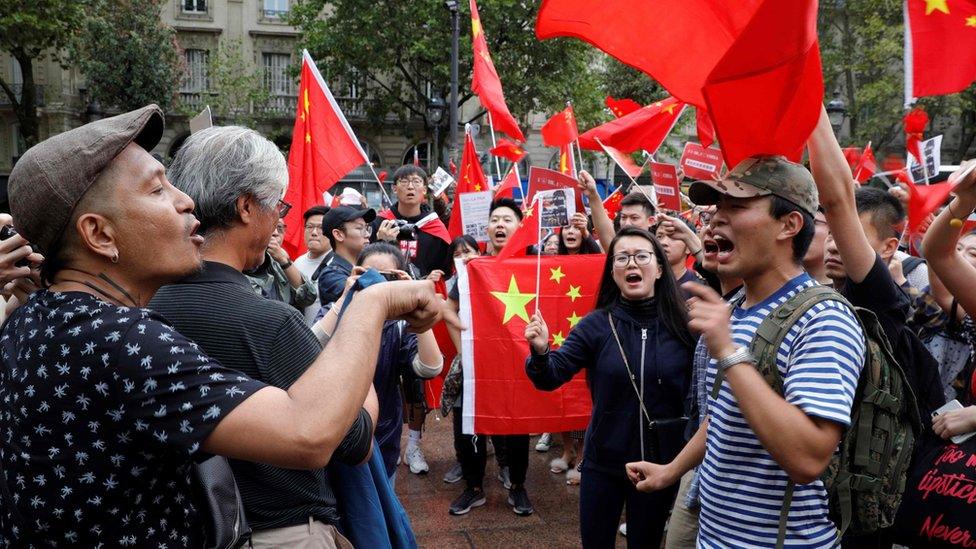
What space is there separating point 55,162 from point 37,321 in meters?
0.33

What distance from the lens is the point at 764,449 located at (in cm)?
219

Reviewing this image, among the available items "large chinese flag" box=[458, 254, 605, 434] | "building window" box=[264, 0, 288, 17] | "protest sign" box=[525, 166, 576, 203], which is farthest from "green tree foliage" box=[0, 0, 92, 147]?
"large chinese flag" box=[458, 254, 605, 434]

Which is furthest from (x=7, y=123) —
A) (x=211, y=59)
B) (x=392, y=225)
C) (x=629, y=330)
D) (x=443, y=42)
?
(x=629, y=330)

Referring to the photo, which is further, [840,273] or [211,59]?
[211,59]

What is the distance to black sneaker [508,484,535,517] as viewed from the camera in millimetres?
5562

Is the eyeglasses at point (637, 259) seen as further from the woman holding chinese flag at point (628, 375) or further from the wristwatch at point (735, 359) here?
the wristwatch at point (735, 359)

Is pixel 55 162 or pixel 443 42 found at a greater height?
pixel 443 42

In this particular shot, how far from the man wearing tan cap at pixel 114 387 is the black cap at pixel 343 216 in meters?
3.74

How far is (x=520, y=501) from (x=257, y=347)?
4.04m

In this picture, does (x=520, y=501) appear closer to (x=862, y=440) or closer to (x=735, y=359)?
(x=862, y=440)

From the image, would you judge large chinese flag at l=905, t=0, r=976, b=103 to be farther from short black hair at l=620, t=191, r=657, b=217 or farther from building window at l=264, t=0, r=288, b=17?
building window at l=264, t=0, r=288, b=17

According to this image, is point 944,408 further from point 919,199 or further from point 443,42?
point 443,42

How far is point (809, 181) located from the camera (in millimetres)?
2355

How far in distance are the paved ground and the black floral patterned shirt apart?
12.1 feet
